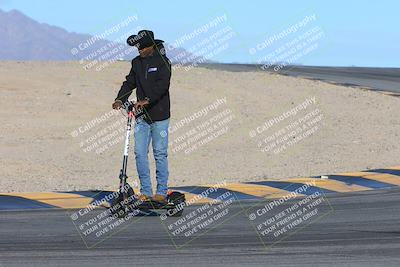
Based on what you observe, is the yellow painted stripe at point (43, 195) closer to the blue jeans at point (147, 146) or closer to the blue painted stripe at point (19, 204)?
the blue painted stripe at point (19, 204)

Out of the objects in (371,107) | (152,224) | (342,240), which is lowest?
(371,107)

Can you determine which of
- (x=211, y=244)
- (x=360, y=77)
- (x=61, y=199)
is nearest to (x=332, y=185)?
(x=61, y=199)

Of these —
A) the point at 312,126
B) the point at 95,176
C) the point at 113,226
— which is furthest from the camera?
the point at 312,126

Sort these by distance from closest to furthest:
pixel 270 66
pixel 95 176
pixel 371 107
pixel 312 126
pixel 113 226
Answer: pixel 113 226, pixel 95 176, pixel 312 126, pixel 371 107, pixel 270 66

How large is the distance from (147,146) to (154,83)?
64cm

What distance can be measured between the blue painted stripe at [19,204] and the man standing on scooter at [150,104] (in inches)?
51.7

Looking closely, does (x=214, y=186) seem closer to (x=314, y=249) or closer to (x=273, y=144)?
(x=314, y=249)

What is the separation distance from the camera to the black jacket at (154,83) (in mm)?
9727

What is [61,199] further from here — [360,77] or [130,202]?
[360,77]

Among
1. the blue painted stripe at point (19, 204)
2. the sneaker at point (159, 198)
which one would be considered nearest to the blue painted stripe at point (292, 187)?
the sneaker at point (159, 198)

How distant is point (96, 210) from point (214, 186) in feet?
8.26

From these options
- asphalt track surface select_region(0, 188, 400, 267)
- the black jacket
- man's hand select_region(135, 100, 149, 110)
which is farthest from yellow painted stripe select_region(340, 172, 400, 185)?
man's hand select_region(135, 100, 149, 110)

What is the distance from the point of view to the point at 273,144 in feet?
59.5

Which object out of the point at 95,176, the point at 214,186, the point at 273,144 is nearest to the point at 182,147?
the point at 273,144
